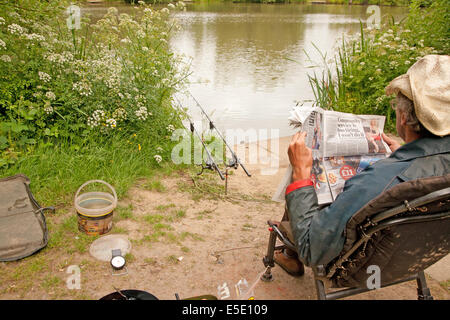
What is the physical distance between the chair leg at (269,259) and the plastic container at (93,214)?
1.18 metres

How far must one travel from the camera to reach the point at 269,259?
7.48 ft

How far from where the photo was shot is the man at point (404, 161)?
Result: 138 centimetres

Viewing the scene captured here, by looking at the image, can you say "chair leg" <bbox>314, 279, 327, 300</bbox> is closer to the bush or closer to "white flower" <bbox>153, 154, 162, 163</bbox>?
"white flower" <bbox>153, 154, 162, 163</bbox>

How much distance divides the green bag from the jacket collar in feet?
7.43

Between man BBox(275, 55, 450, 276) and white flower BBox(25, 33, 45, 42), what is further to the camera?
white flower BBox(25, 33, 45, 42)

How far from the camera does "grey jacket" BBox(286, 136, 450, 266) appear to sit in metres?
1.39

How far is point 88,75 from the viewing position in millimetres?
3803

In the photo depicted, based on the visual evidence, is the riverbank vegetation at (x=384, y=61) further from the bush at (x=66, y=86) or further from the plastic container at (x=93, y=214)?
the plastic container at (x=93, y=214)

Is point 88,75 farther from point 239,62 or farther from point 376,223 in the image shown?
point 239,62

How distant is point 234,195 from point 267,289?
1.53 metres

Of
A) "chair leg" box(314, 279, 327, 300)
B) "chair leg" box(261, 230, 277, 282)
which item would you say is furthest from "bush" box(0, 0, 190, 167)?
"chair leg" box(314, 279, 327, 300)

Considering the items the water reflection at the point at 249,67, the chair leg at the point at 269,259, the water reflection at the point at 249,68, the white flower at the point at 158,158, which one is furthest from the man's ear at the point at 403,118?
the water reflection at the point at 249,67

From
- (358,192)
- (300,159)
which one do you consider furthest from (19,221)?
(358,192)

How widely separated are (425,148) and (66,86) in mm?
3390
